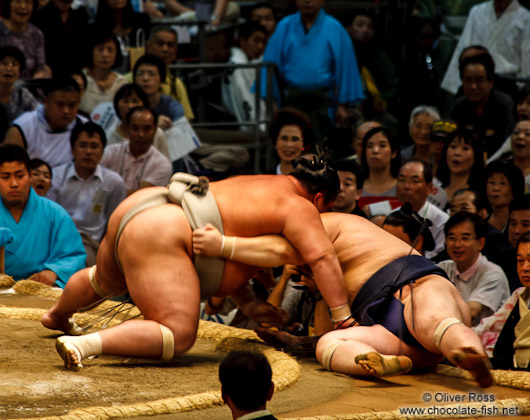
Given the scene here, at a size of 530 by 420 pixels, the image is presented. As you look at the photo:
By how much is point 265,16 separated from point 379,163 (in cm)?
251

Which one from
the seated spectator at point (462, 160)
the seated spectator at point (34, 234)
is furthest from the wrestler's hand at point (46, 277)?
the seated spectator at point (462, 160)

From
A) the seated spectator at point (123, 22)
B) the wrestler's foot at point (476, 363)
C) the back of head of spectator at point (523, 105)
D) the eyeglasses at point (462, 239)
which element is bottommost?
the eyeglasses at point (462, 239)

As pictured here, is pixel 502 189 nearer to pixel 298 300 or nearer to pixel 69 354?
pixel 298 300

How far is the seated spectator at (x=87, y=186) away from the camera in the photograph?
458cm

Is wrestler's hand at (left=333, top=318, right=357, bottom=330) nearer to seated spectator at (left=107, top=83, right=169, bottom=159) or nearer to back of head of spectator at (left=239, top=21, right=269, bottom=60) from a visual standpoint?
seated spectator at (left=107, top=83, right=169, bottom=159)

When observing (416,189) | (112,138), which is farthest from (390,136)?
(112,138)

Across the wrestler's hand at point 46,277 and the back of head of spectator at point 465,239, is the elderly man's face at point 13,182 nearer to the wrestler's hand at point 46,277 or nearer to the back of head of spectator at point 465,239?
the wrestler's hand at point 46,277

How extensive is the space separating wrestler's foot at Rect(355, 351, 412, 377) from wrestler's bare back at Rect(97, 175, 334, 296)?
0.35 meters

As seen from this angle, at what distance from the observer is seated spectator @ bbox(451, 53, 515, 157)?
512 centimetres

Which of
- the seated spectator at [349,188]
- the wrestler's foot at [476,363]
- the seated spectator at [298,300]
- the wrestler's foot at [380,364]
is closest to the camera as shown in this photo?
the wrestler's foot at [476,363]

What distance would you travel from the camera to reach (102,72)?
5.39 m

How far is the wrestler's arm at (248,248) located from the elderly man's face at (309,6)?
10.6 ft

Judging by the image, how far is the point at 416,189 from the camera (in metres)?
4.22

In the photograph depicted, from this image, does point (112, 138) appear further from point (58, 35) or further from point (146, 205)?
point (146, 205)
